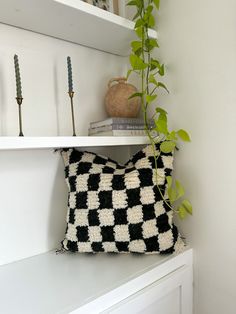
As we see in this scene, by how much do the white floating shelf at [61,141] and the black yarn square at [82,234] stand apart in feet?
0.95

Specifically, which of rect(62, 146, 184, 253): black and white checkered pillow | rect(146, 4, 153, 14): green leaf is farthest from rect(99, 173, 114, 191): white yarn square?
rect(146, 4, 153, 14): green leaf

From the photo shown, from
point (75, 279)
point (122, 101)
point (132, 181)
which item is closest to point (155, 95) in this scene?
point (122, 101)

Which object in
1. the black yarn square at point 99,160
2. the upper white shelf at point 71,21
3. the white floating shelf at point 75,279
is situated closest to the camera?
the white floating shelf at point 75,279

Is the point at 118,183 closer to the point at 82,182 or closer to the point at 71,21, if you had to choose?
the point at 82,182

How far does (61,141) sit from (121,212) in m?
0.31

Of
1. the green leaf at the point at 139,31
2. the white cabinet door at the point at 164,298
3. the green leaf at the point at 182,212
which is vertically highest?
the green leaf at the point at 139,31

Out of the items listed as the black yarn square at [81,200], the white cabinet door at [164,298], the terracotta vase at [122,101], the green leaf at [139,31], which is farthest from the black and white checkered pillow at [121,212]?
the green leaf at [139,31]

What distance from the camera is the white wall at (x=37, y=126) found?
95 cm

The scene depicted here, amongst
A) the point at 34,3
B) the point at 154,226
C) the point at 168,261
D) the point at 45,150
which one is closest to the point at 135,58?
the point at 34,3

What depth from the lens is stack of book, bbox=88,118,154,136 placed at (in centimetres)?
102

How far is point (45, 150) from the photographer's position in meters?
1.05

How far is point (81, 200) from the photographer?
0.98 meters

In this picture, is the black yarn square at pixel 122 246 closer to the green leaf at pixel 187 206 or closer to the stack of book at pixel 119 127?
the green leaf at pixel 187 206

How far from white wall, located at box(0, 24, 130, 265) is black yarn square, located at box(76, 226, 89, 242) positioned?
0.51 ft
